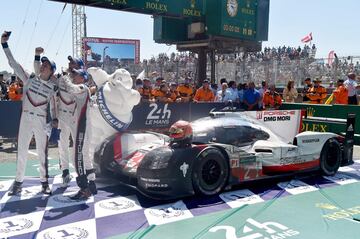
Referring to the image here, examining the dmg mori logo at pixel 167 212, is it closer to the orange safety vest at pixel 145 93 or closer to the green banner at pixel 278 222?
the green banner at pixel 278 222

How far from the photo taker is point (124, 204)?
4.50 metres

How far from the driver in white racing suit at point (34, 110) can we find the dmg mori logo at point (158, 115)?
13.4 ft

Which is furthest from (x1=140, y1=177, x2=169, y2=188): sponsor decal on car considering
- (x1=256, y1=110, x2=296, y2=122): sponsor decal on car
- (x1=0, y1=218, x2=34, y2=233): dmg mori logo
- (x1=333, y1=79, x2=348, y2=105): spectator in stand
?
(x1=333, y1=79, x2=348, y2=105): spectator in stand

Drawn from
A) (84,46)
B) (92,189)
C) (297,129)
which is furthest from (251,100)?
(84,46)

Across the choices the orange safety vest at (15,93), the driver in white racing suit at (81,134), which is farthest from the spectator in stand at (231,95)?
the driver in white racing suit at (81,134)

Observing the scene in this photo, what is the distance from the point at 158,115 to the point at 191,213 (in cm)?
502

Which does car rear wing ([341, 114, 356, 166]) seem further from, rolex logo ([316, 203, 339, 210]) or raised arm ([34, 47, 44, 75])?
raised arm ([34, 47, 44, 75])

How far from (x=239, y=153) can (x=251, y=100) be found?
5.75m

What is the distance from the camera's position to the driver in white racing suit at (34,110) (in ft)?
15.7

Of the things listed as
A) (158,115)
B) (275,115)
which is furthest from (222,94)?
(275,115)

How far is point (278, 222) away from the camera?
396cm

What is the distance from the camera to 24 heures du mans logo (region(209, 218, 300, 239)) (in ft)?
11.7

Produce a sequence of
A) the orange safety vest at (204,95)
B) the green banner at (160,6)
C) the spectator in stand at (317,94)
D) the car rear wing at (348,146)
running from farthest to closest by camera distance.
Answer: the green banner at (160,6)
the spectator in stand at (317,94)
the orange safety vest at (204,95)
the car rear wing at (348,146)

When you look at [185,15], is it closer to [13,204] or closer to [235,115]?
[235,115]
